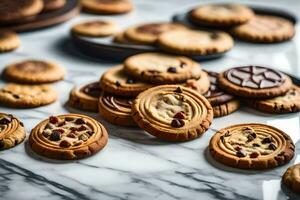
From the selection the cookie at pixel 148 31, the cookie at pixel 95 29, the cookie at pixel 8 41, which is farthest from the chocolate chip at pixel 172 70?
the cookie at pixel 8 41

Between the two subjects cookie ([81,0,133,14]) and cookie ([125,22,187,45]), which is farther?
cookie ([81,0,133,14])

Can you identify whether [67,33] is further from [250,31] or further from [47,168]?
[47,168]

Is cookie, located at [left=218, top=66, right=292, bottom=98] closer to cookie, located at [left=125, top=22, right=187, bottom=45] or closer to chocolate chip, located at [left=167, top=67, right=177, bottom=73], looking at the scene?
chocolate chip, located at [left=167, top=67, right=177, bottom=73]

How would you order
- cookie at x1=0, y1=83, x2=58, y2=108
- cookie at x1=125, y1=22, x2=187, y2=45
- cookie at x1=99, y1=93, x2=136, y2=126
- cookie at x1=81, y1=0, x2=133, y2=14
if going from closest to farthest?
cookie at x1=99, y1=93, x2=136, y2=126 < cookie at x1=0, y1=83, x2=58, y2=108 < cookie at x1=125, y1=22, x2=187, y2=45 < cookie at x1=81, y1=0, x2=133, y2=14

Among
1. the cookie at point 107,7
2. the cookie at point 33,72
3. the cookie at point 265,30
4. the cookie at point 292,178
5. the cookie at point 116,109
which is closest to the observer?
the cookie at point 292,178

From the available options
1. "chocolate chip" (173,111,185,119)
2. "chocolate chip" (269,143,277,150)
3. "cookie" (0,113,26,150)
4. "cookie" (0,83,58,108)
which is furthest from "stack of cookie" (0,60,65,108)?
"chocolate chip" (269,143,277,150)

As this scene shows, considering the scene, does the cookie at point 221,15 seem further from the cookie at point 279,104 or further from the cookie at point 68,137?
the cookie at point 68,137

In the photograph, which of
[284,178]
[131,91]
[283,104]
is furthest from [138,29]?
[284,178]
